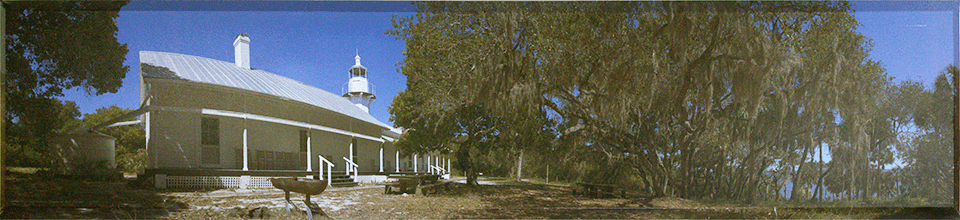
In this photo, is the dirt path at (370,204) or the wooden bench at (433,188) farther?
the wooden bench at (433,188)

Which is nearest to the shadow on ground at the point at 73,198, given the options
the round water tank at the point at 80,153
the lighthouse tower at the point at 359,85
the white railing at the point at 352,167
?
the round water tank at the point at 80,153

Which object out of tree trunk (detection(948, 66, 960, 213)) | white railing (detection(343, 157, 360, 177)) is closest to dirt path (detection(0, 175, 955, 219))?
tree trunk (detection(948, 66, 960, 213))

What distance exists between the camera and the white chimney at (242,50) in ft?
17.6

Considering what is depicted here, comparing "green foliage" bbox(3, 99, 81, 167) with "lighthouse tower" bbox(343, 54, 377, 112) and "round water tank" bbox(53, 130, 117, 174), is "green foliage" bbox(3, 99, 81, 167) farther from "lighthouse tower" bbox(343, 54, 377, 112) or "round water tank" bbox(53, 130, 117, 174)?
"lighthouse tower" bbox(343, 54, 377, 112)

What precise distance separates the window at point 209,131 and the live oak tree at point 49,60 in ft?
3.67

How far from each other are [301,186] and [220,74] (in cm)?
172

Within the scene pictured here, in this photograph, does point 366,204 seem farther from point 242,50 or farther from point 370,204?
point 242,50

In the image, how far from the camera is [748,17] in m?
5.57

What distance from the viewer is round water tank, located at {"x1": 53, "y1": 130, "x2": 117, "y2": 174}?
5.45m

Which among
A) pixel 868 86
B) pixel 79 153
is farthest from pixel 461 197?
pixel 868 86

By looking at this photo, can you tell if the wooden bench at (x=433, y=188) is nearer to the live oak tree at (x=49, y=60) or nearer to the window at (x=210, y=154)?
the window at (x=210, y=154)

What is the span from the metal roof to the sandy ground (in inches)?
50.0

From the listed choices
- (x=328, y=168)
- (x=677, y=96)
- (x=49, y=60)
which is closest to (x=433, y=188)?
(x=328, y=168)

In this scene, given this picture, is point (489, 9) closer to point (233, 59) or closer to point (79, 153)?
point (233, 59)
